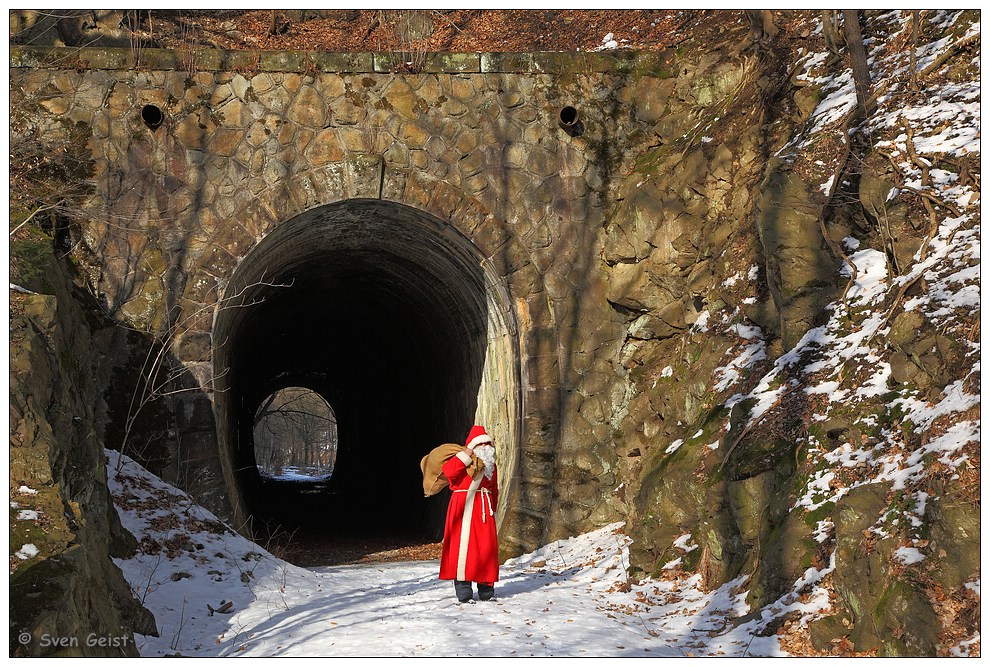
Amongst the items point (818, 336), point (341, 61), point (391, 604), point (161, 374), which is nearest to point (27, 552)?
point (391, 604)

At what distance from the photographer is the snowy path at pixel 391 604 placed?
17.9 ft

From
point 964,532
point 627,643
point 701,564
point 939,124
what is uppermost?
point 939,124

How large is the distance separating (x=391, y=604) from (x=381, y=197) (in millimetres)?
4223

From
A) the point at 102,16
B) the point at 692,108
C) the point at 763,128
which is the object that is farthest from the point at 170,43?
the point at 763,128

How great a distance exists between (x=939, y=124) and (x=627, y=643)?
467cm

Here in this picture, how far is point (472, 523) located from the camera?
675 cm

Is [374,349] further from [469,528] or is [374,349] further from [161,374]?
[469,528]

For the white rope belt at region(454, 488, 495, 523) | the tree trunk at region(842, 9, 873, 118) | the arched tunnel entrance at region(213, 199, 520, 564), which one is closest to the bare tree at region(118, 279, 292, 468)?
the arched tunnel entrance at region(213, 199, 520, 564)

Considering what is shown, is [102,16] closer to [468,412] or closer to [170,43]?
[170,43]

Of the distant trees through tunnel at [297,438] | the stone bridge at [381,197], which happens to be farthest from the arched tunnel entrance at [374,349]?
the distant trees through tunnel at [297,438]

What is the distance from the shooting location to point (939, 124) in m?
6.72

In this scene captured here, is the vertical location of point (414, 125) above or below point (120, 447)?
above

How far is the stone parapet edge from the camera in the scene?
8.59 meters

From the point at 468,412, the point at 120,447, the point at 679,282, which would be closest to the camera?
the point at 120,447
